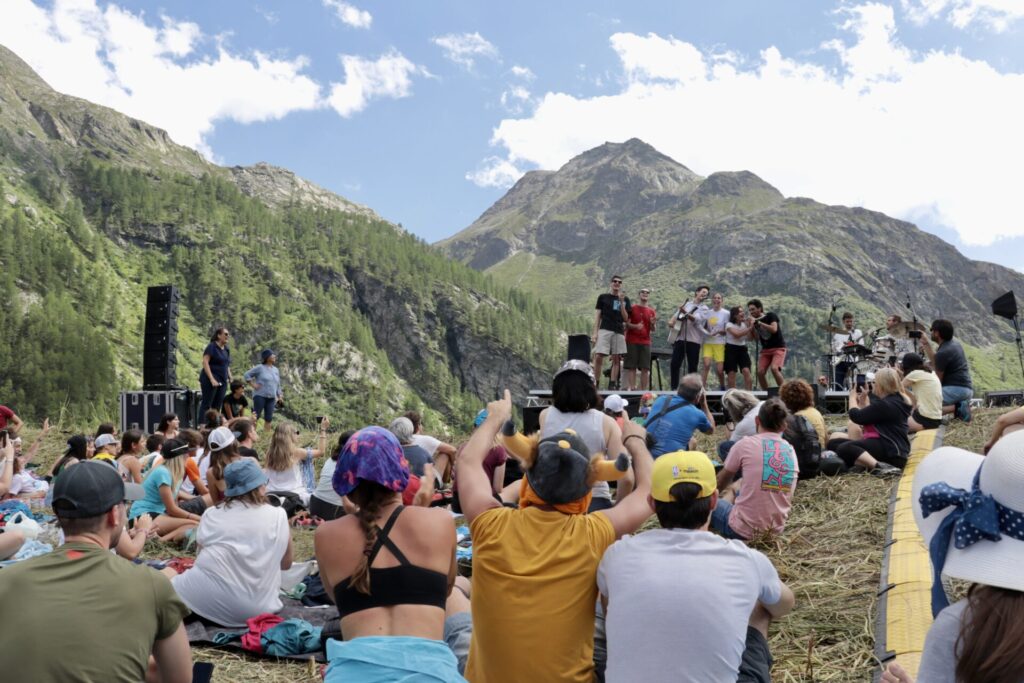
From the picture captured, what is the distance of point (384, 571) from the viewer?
289 centimetres

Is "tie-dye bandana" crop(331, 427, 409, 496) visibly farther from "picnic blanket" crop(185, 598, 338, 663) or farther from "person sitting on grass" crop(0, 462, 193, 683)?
"picnic blanket" crop(185, 598, 338, 663)

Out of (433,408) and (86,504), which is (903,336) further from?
(433,408)

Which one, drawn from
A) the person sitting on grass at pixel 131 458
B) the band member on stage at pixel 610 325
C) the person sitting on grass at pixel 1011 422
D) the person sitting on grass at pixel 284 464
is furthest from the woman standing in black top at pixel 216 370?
the person sitting on grass at pixel 1011 422

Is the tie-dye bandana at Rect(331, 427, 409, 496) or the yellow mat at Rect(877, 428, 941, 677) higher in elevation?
the tie-dye bandana at Rect(331, 427, 409, 496)

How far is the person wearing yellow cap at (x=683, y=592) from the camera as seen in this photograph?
108 inches

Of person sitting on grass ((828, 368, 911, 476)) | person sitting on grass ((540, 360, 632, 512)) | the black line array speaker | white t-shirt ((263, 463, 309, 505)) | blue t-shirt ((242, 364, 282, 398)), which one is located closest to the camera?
person sitting on grass ((540, 360, 632, 512))

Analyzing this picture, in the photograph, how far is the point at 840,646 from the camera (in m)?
4.16

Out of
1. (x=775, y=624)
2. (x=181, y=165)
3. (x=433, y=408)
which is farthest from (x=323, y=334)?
(x=775, y=624)

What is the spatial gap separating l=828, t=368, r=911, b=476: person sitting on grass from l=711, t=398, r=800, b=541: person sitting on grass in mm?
2174

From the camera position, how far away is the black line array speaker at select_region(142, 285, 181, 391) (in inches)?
634

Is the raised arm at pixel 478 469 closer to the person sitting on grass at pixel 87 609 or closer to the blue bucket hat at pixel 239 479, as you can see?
the person sitting on grass at pixel 87 609

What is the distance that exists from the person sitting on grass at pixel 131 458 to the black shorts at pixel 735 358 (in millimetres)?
8383

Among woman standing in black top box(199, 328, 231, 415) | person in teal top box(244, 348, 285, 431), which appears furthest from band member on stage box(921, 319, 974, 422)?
woman standing in black top box(199, 328, 231, 415)

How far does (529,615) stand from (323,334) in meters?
118
